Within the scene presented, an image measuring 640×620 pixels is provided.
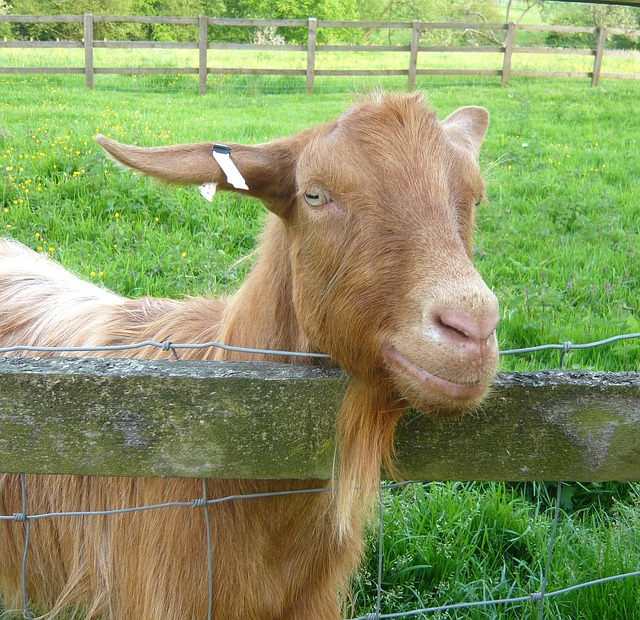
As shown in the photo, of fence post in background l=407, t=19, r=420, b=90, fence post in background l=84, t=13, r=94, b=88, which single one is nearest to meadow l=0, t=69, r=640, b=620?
fence post in background l=84, t=13, r=94, b=88

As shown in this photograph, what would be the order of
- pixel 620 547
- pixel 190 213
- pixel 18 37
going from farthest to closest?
pixel 18 37
pixel 190 213
pixel 620 547

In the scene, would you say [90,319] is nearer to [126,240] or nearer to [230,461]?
[230,461]

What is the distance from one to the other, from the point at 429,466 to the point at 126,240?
13.3ft

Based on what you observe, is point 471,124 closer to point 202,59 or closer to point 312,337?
point 312,337

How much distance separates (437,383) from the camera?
1681 millimetres

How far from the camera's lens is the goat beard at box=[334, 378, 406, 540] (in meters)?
1.82

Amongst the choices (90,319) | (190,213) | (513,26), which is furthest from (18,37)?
(90,319)

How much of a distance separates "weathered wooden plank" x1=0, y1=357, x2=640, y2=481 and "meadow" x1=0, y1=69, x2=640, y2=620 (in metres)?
1.01

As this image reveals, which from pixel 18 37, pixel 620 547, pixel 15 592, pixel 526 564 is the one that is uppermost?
pixel 18 37

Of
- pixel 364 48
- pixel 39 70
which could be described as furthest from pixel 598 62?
pixel 39 70

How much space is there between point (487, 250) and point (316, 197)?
356cm

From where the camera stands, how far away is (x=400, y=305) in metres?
1.83

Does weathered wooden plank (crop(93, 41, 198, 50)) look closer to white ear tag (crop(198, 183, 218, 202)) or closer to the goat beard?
white ear tag (crop(198, 183, 218, 202))

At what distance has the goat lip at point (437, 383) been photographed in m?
1.64
